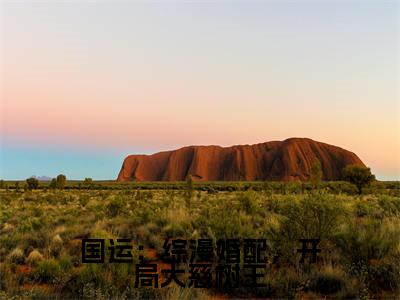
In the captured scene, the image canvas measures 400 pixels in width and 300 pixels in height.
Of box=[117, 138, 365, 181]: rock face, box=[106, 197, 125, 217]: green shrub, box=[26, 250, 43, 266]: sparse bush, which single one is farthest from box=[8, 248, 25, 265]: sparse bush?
box=[117, 138, 365, 181]: rock face

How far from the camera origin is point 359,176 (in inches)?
1387

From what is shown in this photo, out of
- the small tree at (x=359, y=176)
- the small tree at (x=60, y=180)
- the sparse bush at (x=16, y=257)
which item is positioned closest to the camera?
the sparse bush at (x=16, y=257)

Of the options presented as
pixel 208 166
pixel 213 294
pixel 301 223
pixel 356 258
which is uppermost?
pixel 208 166

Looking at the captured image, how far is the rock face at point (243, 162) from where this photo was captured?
117000 millimetres

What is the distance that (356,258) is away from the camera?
7.23 m

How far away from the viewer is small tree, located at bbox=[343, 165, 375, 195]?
34969 mm

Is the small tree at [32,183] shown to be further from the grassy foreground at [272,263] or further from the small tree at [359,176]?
the grassy foreground at [272,263]

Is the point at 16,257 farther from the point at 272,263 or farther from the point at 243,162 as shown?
the point at 243,162

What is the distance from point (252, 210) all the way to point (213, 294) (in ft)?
28.0

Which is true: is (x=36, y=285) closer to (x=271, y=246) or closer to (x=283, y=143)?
(x=271, y=246)

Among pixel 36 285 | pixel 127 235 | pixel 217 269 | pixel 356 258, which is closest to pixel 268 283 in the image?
pixel 217 269

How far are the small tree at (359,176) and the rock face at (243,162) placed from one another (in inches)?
3023

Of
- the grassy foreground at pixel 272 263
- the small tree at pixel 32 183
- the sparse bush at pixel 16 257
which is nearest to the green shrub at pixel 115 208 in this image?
the grassy foreground at pixel 272 263

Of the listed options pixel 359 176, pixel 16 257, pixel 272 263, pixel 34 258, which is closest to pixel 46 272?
pixel 34 258
